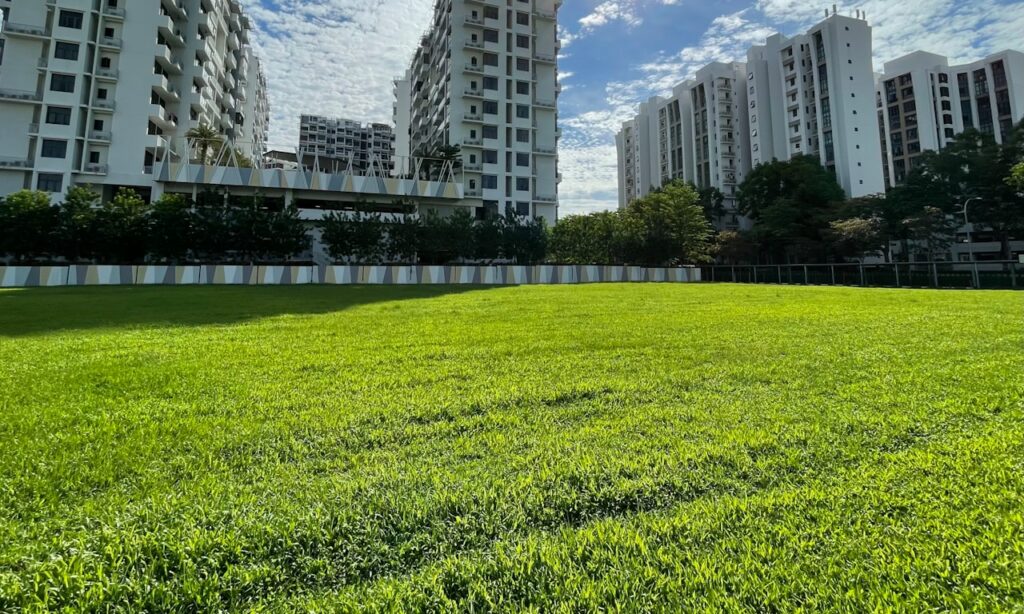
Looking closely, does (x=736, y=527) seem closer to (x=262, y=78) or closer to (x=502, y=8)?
(x=502, y=8)

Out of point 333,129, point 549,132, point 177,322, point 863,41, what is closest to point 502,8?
point 549,132

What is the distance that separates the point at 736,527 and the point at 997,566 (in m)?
0.91

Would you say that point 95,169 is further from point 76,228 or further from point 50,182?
point 76,228

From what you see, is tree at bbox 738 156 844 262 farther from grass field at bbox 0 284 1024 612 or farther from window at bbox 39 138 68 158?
window at bbox 39 138 68 158

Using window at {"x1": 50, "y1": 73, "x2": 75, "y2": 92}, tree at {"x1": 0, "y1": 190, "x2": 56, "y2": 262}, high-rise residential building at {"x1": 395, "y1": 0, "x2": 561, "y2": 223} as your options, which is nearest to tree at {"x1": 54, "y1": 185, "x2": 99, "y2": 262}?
tree at {"x1": 0, "y1": 190, "x2": 56, "y2": 262}

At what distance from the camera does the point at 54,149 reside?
4038 centimetres

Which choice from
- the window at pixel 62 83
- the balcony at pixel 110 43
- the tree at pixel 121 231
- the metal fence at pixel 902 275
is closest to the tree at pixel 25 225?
the tree at pixel 121 231

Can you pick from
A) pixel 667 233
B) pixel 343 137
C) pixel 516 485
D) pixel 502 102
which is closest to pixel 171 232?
pixel 502 102

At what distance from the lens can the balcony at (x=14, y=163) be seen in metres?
39.1

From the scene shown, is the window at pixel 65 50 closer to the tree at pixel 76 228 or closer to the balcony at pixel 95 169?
the balcony at pixel 95 169

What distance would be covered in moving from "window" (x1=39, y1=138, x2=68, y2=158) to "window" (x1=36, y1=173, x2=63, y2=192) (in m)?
1.64

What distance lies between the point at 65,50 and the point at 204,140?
39.4 feet

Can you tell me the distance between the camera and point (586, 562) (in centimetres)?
200

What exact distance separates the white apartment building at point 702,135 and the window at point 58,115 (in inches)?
2823
